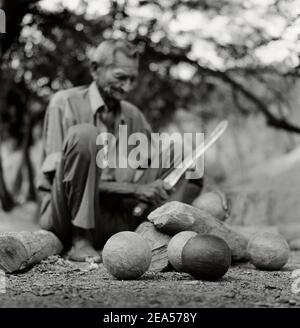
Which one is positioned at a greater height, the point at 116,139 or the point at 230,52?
the point at 230,52

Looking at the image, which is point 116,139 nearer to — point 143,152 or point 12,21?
point 143,152

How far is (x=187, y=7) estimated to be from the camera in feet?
27.0

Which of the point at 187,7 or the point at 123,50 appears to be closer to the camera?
the point at 123,50

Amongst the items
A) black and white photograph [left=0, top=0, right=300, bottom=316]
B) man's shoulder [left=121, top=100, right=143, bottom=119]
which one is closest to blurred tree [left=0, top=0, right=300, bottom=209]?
black and white photograph [left=0, top=0, right=300, bottom=316]

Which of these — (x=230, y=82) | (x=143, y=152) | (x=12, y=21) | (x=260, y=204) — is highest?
(x=12, y=21)

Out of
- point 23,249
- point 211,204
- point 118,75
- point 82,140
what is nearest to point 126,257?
point 23,249

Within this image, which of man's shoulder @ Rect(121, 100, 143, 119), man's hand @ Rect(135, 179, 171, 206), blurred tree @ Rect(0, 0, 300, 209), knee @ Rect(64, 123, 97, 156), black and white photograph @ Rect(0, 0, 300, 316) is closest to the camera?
black and white photograph @ Rect(0, 0, 300, 316)

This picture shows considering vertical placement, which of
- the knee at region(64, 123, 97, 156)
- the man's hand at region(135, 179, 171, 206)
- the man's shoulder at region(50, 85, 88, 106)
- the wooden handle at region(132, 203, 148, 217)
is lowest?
the wooden handle at region(132, 203, 148, 217)

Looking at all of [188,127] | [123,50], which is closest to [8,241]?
[123,50]

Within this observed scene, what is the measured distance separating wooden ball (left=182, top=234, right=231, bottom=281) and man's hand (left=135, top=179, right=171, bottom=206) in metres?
1.26

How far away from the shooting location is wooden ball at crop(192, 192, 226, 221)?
5.42 metres

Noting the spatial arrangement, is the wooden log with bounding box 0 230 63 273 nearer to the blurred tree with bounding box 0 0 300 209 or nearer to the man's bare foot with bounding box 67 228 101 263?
the man's bare foot with bounding box 67 228 101 263

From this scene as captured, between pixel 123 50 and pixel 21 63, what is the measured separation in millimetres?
3564

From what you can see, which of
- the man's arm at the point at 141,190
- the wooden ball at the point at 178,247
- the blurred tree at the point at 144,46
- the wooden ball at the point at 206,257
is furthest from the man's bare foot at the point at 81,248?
the blurred tree at the point at 144,46
